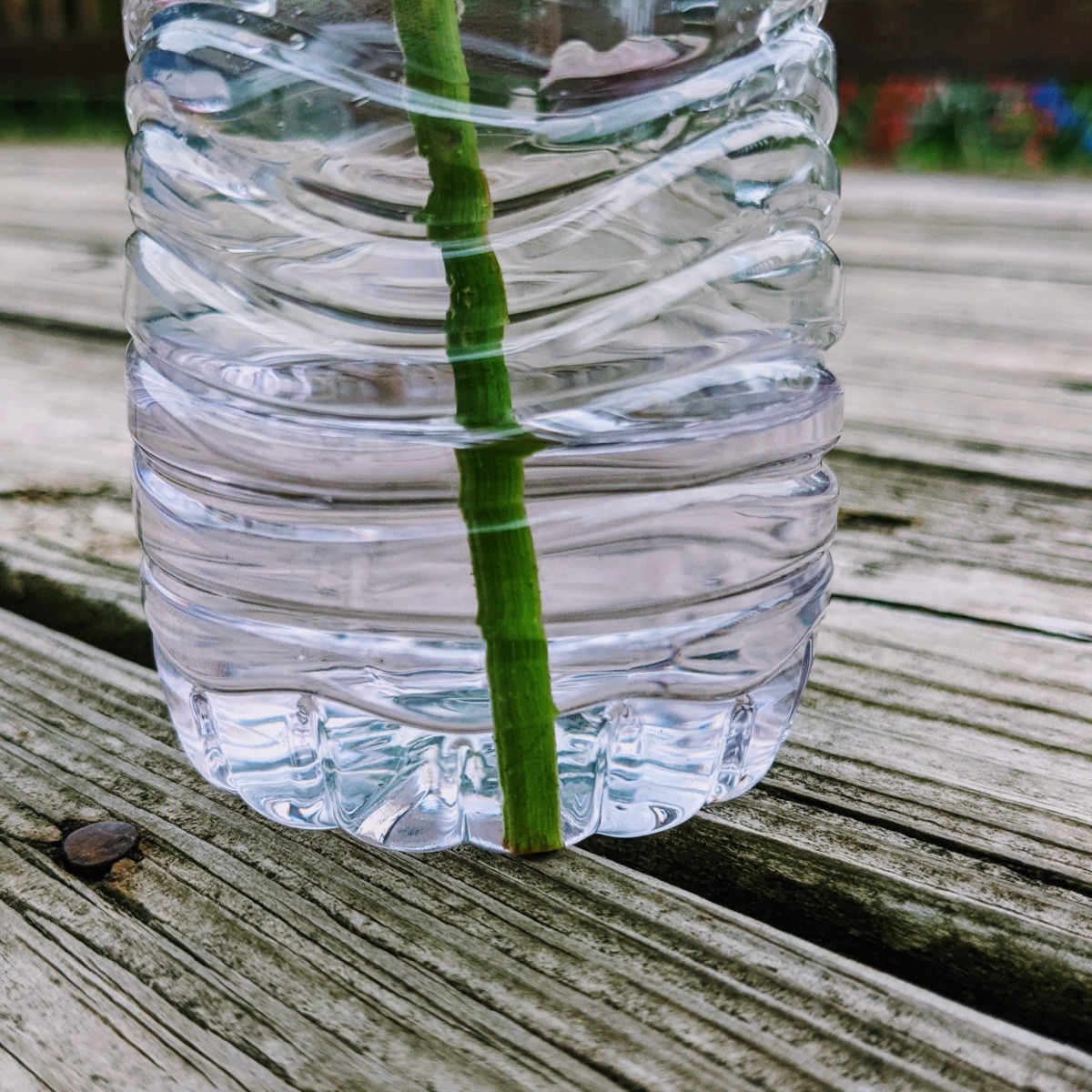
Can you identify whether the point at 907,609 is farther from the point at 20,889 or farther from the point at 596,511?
the point at 20,889

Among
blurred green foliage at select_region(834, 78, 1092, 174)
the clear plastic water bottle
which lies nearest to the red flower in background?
blurred green foliage at select_region(834, 78, 1092, 174)

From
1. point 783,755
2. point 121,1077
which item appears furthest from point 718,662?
point 121,1077

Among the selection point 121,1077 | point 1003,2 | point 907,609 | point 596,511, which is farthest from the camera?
point 1003,2

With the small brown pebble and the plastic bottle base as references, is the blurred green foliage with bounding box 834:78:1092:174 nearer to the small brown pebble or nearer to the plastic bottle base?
the plastic bottle base

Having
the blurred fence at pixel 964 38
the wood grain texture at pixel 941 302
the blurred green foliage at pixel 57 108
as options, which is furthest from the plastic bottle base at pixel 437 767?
the blurred green foliage at pixel 57 108

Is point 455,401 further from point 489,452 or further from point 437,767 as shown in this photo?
point 437,767

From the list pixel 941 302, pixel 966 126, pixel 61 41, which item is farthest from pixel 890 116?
pixel 61 41
